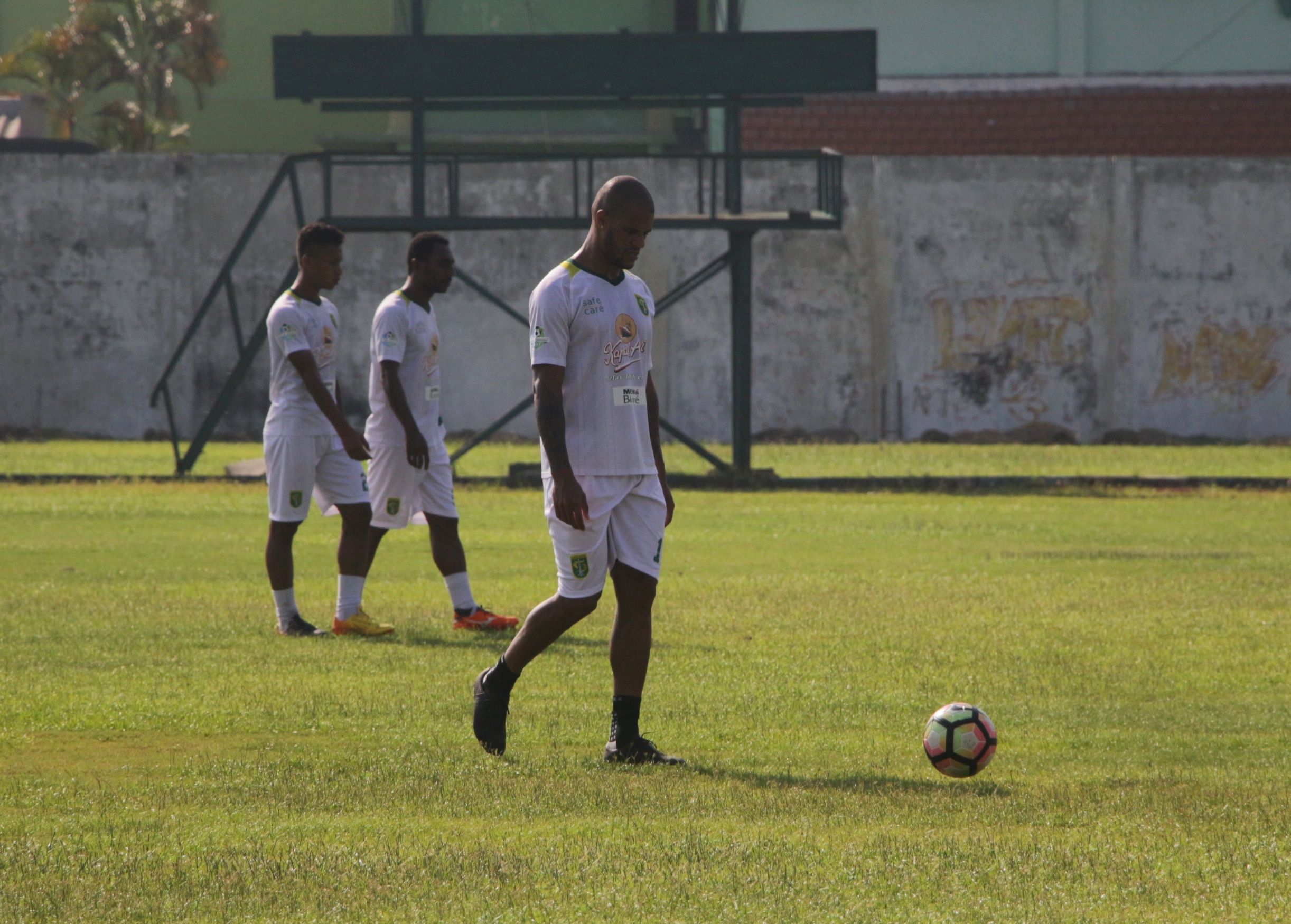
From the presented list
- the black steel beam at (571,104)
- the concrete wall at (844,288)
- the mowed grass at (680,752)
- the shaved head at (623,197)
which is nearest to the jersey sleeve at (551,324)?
the shaved head at (623,197)

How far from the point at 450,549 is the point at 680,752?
3791 millimetres

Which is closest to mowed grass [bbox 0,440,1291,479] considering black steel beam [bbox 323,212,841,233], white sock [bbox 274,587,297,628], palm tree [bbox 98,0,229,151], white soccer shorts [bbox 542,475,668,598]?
black steel beam [bbox 323,212,841,233]

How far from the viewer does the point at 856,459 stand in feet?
85.1

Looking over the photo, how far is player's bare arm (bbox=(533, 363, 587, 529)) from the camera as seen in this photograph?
6273 mm

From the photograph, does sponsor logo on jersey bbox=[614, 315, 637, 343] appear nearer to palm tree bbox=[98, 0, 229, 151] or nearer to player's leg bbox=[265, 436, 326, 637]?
player's leg bbox=[265, 436, 326, 637]

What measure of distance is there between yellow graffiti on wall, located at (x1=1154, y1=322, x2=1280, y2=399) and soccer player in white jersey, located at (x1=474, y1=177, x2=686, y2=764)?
2565 centimetres

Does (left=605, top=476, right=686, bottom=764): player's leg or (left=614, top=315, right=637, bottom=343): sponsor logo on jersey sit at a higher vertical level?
(left=614, top=315, right=637, bottom=343): sponsor logo on jersey

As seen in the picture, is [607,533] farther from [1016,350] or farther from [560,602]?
[1016,350]

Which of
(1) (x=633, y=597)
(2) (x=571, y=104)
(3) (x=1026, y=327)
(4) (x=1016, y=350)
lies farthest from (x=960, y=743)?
(3) (x=1026, y=327)

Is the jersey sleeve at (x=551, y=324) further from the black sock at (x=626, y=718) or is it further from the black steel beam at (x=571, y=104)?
the black steel beam at (x=571, y=104)

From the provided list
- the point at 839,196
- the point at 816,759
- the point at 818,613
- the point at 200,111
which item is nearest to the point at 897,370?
the point at 839,196

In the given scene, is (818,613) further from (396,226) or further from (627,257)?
(396,226)

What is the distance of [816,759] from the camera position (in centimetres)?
644

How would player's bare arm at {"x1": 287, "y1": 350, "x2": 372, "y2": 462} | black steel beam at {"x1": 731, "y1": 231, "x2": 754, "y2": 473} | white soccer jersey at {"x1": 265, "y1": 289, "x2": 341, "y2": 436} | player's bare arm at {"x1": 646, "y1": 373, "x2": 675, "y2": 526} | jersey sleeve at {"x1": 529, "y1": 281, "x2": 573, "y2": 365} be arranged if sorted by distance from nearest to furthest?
1. jersey sleeve at {"x1": 529, "y1": 281, "x2": 573, "y2": 365}
2. player's bare arm at {"x1": 646, "y1": 373, "x2": 675, "y2": 526}
3. player's bare arm at {"x1": 287, "y1": 350, "x2": 372, "y2": 462}
4. white soccer jersey at {"x1": 265, "y1": 289, "x2": 341, "y2": 436}
5. black steel beam at {"x1": 731, "y1": 231, "x2": 754, "y2": 473}
